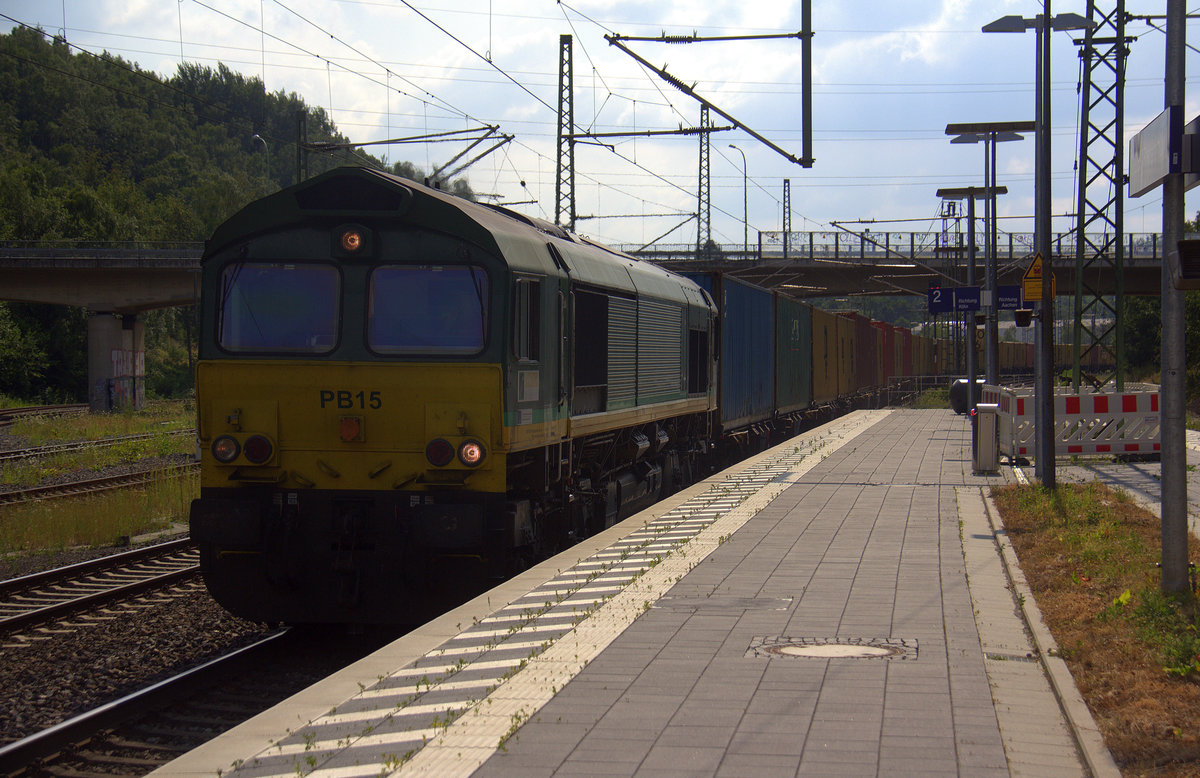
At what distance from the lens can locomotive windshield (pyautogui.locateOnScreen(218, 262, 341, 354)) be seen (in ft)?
30.6

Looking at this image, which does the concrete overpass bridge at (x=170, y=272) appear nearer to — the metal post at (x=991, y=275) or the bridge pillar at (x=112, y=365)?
the bridge pillar at (x=112, y=365)

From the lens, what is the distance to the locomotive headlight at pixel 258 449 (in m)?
9.10

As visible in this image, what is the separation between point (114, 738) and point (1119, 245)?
21801mm

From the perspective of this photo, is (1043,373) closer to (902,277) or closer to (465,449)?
(465,449)

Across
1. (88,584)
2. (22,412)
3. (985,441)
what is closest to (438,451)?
(88,584)

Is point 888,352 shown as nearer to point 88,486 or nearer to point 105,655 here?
point 88,486

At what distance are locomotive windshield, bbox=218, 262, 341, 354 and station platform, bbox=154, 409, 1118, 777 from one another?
2.56m

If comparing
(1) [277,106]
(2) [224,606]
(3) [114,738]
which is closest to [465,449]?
(2) [224,606]

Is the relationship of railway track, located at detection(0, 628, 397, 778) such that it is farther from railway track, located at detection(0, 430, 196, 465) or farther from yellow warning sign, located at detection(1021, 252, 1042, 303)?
railway track, located at detection(0, 430, 196, 465)

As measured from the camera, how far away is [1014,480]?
1777 centimetres

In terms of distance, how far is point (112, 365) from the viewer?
48531mm

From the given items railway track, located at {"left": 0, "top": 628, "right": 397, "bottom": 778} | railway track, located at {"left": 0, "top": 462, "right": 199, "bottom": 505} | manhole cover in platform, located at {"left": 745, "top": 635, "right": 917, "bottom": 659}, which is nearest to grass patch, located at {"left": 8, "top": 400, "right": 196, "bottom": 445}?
railway track, located at {"left": 0, "top": 462, "right": 199, "bottom": 505}

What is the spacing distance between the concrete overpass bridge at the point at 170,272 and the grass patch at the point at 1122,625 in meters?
32.9

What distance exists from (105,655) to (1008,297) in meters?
19.0
